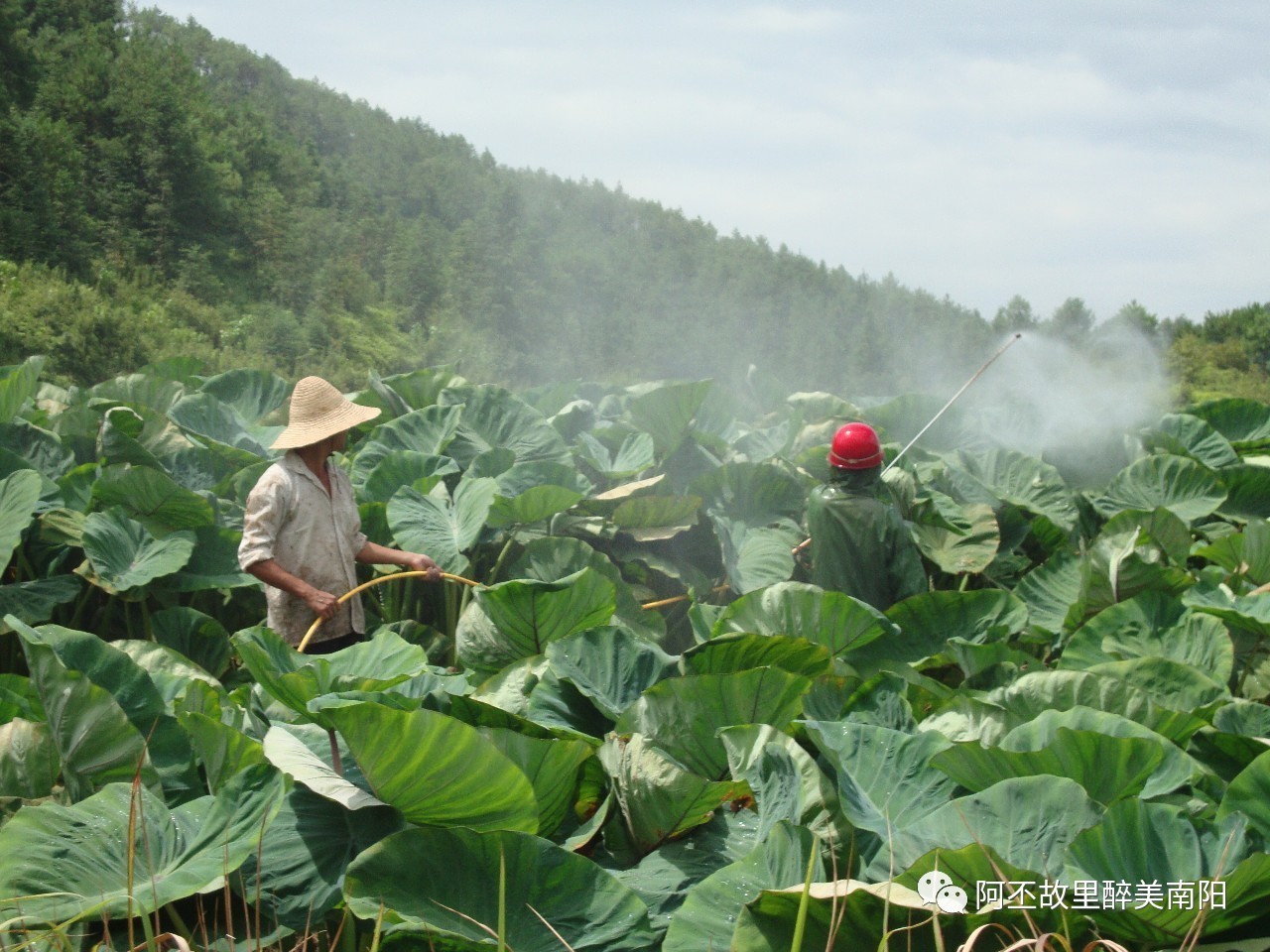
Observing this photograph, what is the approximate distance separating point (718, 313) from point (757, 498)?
21.2 metres

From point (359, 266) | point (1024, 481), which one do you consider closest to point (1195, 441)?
point (1024, 481)

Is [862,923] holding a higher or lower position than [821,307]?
lower

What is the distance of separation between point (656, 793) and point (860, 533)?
1.82 m

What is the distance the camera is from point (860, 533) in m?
3.33

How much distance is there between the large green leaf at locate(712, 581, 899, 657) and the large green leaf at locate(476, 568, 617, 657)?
0.27m

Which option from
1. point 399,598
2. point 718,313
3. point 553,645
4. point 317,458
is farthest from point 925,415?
point 718,313

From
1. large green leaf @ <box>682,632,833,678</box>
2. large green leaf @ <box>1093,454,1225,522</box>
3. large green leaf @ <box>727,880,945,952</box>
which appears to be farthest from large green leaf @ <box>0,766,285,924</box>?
large green leaf @ <box>1093,454,1225,522</box>

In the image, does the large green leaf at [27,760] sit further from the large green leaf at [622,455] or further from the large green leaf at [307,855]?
the large green leaf at [622,455]

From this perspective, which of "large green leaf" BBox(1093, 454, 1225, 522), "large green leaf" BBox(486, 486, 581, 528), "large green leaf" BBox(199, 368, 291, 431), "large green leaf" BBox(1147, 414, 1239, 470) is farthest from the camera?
"large green leaf" BBox(199, 368, 291, 431)

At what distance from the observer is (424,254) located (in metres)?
22.8

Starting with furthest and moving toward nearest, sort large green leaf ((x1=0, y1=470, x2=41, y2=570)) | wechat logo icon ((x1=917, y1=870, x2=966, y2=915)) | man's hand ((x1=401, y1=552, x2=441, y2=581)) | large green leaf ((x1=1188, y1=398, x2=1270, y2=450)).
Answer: large green leaf ((x1=1188, y1=398, x2=1270, y2=450)), large green leaf ((x1=0, y1=470, x2=41, y2=570)), man's hand ((x1=401, y1=552, x2=441, y2=581)), wechat logo icon ((x1=917, y1=870, x2=966, y2=915))

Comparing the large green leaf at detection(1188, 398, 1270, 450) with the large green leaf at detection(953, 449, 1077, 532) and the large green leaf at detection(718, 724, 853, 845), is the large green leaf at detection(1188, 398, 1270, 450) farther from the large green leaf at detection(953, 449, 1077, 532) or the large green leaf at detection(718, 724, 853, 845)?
the large green leaf at detection(718, 724, 853, 845)

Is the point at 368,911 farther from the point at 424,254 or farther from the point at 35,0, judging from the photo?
the point at 35,0

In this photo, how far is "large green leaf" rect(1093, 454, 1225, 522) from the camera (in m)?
4.37
